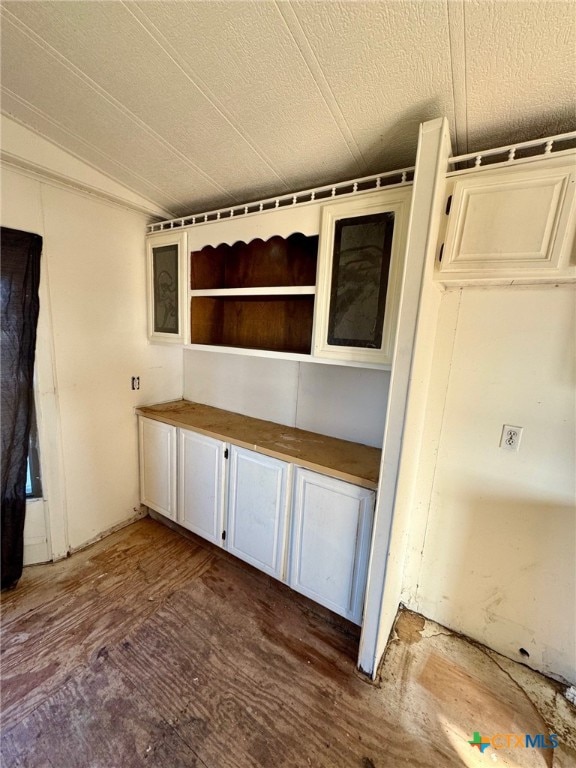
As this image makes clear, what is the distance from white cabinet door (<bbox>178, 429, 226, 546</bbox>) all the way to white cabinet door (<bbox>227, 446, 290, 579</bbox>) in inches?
3.8

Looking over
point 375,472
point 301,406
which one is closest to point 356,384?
point 301,406

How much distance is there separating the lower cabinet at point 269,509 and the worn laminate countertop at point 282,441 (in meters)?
0.05

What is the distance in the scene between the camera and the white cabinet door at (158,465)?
212 centimetres

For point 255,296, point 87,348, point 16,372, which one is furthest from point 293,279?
point 16,372

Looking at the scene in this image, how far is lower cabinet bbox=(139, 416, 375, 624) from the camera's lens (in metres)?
1.44

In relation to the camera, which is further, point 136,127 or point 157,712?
point 136,127

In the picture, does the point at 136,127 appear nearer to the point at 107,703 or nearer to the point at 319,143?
the point at 319,143

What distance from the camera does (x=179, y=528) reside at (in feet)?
7.45

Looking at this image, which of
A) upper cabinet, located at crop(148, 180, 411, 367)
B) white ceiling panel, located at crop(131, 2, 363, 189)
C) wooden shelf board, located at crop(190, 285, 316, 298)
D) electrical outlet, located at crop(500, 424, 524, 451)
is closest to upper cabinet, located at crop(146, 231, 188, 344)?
upper cabinet, located at crop(148, 180, 411, 367)

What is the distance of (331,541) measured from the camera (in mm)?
1494

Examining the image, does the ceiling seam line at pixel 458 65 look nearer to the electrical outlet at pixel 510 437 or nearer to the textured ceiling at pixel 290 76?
the textured ceiling at pixel 290 76

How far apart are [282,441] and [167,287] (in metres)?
1.30

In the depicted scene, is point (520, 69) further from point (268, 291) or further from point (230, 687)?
point (230, 687)

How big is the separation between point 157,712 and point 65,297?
2049 mm
